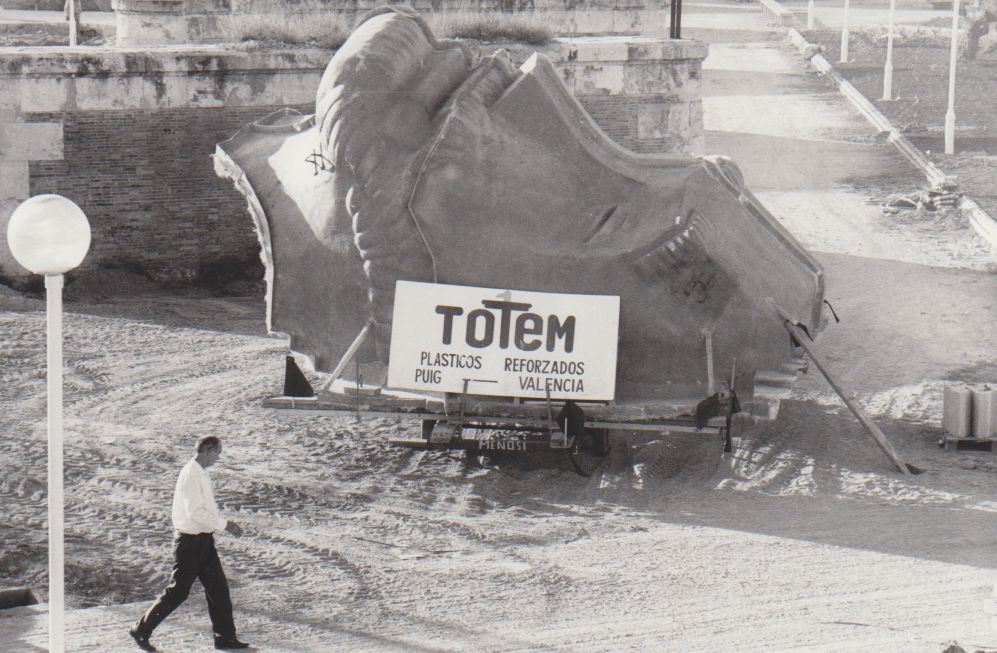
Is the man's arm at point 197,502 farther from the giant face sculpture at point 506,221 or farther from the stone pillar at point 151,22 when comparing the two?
the stone pillar at point 151,22

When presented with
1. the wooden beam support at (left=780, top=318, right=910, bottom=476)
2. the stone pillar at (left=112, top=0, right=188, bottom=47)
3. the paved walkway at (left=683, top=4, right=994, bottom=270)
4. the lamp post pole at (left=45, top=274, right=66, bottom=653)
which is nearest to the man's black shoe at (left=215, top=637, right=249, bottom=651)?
the lamp post pole at (left=45, top=274, right=66, bottom=653)

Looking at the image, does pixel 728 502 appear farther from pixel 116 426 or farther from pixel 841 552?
pixel 116 426

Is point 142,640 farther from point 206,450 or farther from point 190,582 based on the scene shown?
point 206,450

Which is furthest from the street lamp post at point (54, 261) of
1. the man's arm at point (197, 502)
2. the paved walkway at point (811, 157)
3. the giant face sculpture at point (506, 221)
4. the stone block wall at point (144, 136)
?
the paved walkway at point (811, 157)

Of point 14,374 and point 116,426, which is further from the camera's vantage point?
point 14,374

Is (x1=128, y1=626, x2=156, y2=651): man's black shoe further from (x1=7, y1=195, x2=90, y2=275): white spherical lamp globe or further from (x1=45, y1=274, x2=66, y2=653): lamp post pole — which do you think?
(x1=7, y1=195, x2=90, y2=275): white spherical lamp globe

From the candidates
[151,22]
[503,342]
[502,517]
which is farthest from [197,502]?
[151,22]

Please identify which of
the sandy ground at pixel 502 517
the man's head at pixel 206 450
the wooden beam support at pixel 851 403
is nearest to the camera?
the man's head at pixel 206 450

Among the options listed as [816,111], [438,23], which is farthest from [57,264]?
[816,111]

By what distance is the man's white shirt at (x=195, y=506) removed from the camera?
987cm

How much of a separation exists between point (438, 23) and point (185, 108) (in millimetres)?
4954

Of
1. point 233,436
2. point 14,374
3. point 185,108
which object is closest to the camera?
point 233,436

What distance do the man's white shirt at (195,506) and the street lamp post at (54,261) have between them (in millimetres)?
1276

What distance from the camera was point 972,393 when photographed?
14445 millimetres
